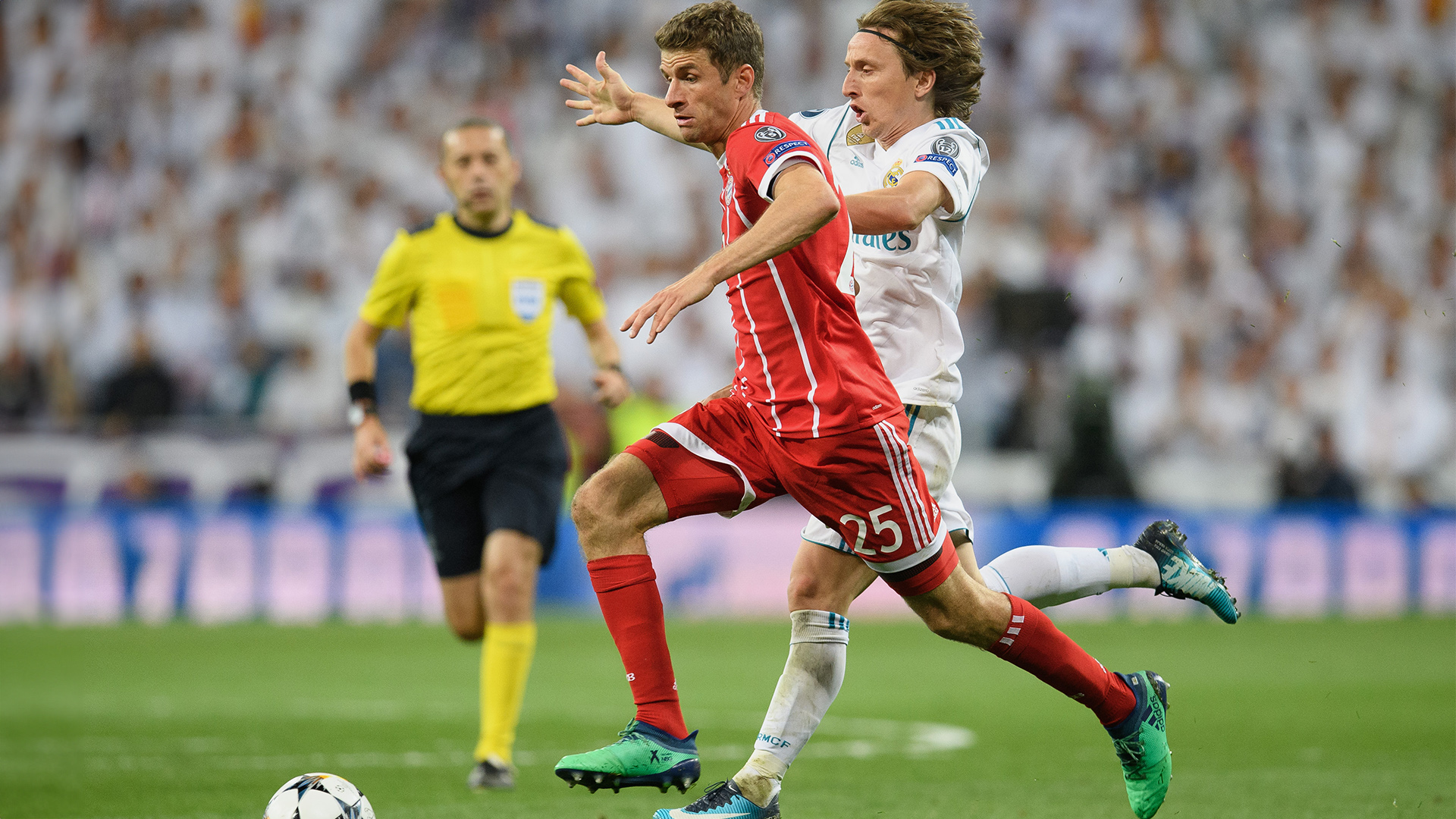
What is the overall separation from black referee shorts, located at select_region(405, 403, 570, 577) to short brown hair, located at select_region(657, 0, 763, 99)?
9.49ft

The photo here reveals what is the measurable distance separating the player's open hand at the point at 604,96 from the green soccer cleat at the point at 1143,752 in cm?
229

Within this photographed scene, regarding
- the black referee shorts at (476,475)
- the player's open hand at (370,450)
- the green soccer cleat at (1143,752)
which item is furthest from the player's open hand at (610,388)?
the green soccer cleat at (1143,752)

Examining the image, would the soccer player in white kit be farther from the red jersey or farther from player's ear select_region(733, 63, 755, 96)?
the red jersey

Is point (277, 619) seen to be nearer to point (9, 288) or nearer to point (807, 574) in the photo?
point (9, 288)

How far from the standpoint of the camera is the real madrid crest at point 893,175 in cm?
484

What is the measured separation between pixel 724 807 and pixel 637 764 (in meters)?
0.37

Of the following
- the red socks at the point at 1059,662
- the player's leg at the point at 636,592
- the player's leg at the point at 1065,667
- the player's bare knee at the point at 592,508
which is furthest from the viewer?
the red socks at the point at 1059,662

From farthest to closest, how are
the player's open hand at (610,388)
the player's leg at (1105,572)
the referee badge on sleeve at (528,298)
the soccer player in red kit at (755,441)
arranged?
the referee badge on sleeve at (528,298), the player's open hand at (610,388), the player's leg at (1105,572), the soccer player in red kit at (755,441)

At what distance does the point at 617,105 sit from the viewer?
15.7ft

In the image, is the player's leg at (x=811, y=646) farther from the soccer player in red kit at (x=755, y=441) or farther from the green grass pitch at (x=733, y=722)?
the green grass pitch at (x=733, y=722)

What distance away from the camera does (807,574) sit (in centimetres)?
493

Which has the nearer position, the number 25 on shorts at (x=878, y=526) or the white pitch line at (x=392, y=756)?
the number 25 on shorts at (x=878, y=526)

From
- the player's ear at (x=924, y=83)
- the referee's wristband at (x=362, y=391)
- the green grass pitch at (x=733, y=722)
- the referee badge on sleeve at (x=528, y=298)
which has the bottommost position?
the green grass pitch at (x=733, y=722)

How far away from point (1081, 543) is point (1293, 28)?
7.43 m
